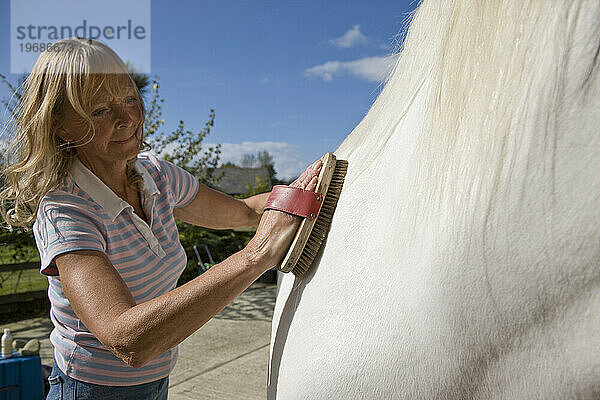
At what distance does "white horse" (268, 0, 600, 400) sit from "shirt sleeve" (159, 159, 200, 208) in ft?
3.31

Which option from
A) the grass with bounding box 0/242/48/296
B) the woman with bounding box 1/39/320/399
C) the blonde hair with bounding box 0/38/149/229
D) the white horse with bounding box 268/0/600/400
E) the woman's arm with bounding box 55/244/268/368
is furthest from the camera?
the grass with bounding box 0/242/48/296

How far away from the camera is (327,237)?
0.71m

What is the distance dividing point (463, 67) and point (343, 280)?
0.29m

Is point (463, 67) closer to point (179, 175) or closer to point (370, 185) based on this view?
point (370, 185)

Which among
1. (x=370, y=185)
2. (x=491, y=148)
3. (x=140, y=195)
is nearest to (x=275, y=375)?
(x=370, y=185)

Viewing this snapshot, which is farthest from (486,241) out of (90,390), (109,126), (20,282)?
(20,282)

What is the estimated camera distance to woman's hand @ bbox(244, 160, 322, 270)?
29.2 inches

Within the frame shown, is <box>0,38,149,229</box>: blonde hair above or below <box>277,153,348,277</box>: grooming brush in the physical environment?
above

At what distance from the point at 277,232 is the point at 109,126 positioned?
0.72 metres

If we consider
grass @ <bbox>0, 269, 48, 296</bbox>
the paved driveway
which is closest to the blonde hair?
the paved driveway

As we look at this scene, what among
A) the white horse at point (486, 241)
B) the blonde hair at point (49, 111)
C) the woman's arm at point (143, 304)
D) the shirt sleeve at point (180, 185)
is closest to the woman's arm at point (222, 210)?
the shirt sleeve at point (180, 185)

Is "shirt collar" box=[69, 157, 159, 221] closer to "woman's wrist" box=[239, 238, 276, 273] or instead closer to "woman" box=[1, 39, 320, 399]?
"woman" box=[1, 39, 320, 399]

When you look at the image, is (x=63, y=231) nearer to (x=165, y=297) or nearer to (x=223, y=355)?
(x=165, y=297)

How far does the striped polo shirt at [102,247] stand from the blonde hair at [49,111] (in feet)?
0.15
